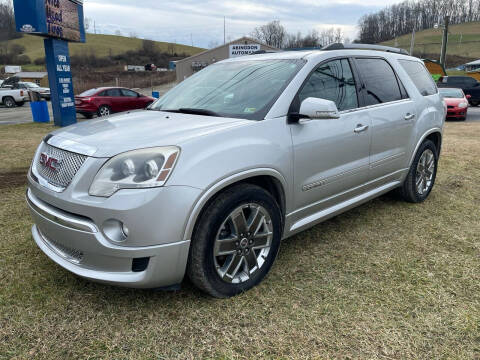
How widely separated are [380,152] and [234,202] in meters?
1.94

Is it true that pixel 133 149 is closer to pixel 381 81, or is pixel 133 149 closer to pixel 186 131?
pixel 186 131

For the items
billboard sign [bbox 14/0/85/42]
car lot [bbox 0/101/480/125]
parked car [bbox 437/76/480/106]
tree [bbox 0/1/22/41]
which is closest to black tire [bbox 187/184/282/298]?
billboard sign [bbox 14/0/85/42]

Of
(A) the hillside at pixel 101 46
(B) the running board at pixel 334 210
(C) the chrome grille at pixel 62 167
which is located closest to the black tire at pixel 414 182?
(B) the running board at pixel 334 210

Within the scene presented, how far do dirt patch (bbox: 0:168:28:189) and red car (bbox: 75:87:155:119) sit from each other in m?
10.4

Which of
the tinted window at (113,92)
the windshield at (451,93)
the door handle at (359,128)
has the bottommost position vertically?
the windshield at (451,93)

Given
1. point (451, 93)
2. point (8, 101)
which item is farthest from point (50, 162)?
point (8, 101)

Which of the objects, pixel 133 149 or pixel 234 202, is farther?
pixel 234 202

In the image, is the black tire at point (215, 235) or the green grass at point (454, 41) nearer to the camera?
the black tire at point (215, 235)

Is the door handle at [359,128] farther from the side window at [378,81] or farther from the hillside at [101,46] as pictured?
the hillside at [101,46]

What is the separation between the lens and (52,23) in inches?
501

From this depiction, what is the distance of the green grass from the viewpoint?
76.3 meters

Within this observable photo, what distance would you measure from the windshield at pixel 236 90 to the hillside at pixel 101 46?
90243 millimetres

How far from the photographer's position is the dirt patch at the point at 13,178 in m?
5.46

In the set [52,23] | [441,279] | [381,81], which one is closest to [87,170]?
[441,279]
